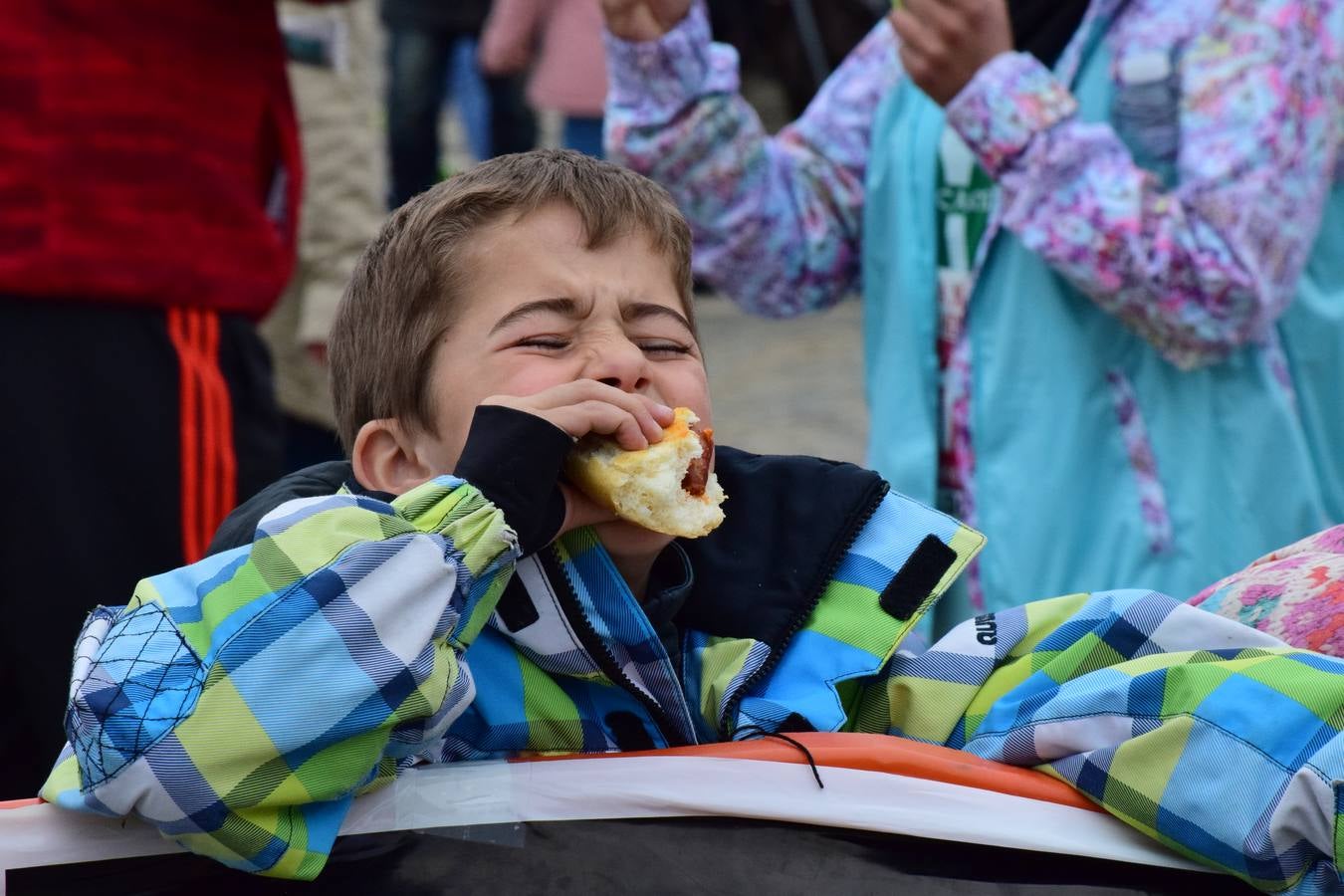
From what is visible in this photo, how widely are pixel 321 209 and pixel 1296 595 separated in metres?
3.46

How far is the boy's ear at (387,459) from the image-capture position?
7.01ft

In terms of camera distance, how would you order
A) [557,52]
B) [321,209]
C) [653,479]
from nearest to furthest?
[653,479]
[321,209]
[557,52]

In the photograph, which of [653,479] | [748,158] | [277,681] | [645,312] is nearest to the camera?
[277,681]

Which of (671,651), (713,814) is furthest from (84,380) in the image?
(713,814)

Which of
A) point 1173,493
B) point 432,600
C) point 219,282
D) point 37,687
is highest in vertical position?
point 432,600

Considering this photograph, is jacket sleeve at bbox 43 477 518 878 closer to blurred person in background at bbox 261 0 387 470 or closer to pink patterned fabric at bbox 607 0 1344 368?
pink patterned fabric at bbox 607 0 1344 368

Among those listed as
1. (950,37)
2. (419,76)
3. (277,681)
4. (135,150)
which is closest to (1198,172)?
(950,37)

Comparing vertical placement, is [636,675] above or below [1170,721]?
below

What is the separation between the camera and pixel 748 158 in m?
3.32

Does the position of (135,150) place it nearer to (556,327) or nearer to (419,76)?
(556,327)

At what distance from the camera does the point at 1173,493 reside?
3.06 metres

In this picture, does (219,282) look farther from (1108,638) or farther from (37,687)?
(1108,638)

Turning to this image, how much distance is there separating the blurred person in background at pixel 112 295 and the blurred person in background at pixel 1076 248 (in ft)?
2.39

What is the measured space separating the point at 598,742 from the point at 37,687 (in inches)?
57.6
